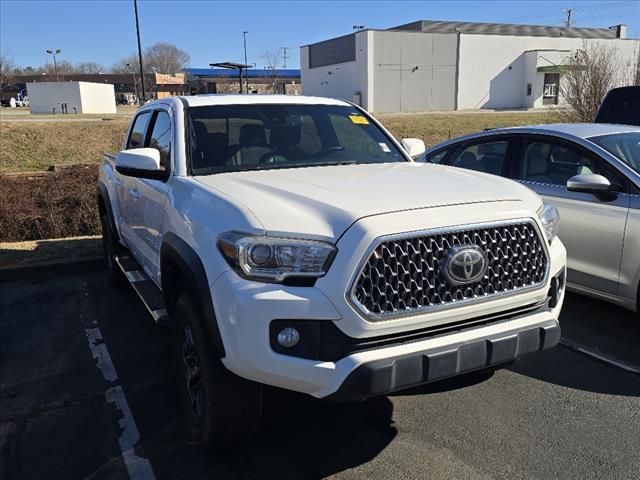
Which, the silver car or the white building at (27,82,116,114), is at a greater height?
the white building at (27,82,116,114)

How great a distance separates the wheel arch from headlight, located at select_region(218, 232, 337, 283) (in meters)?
0.26

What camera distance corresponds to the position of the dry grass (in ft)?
69.1

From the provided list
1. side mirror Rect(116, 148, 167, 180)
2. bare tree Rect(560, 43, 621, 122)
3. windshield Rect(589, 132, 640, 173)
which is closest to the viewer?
side mirror Rect(116, 148, 167, 180)

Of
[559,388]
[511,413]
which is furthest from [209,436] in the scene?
[559,388]

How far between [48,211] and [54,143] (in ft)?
55.2

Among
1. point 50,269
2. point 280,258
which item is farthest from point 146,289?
point 50,269

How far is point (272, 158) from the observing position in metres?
3.97

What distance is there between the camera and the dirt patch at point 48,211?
7.91 metres

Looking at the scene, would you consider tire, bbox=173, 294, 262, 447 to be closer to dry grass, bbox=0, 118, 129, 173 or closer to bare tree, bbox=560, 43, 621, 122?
bare tree, bbox=560, 43, 621, 122

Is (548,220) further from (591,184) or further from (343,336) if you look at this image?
(591,184)

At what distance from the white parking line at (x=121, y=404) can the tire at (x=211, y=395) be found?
31 cm

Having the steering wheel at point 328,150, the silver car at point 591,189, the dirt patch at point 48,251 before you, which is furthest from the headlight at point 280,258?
the dirt patch at point 48,251

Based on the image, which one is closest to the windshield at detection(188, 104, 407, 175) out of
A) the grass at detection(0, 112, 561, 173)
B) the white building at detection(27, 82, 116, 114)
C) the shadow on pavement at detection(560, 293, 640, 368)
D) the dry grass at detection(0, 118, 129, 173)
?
the shadow on pavement at detection(560, 293, 640, 368)

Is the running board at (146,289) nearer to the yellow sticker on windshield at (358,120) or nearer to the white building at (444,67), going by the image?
the yellow sticker on windshield at (358,120)
